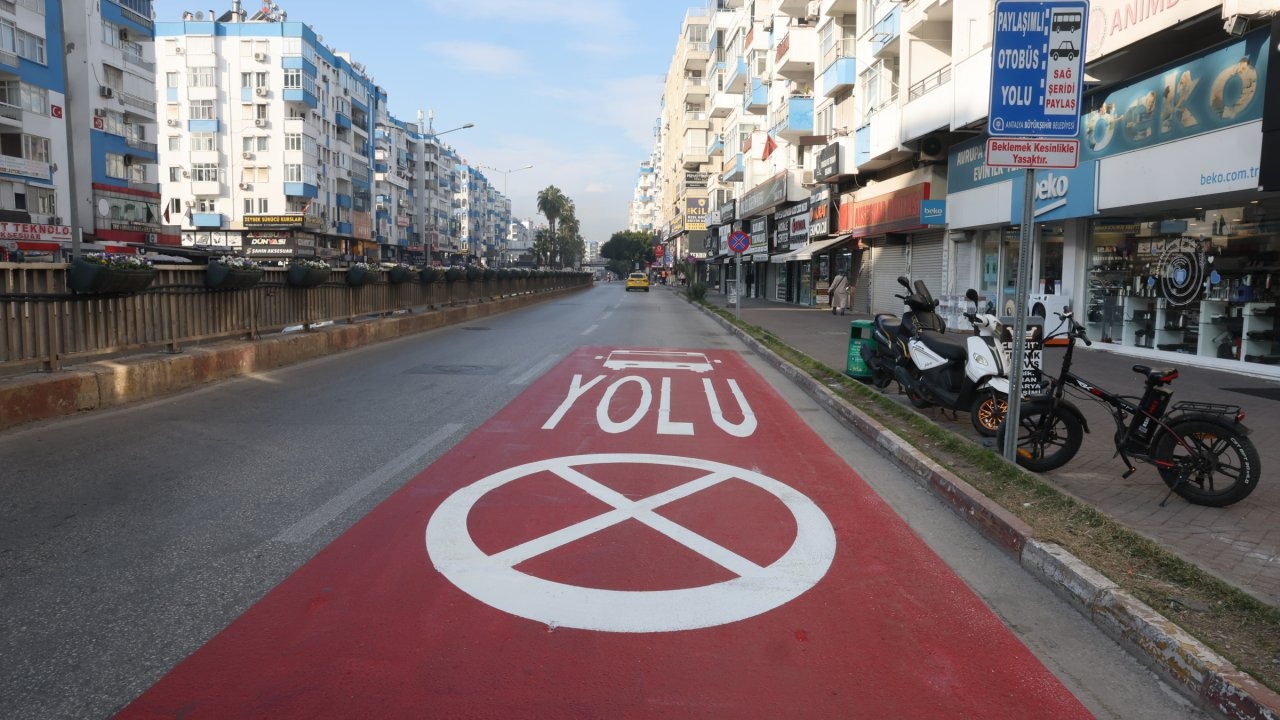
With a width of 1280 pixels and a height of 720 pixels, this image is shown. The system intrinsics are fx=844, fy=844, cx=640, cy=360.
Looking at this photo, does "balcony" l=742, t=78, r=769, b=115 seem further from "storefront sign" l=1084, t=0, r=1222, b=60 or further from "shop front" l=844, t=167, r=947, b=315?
"storefront sign" l=1084, t=0, r=1222, b=60

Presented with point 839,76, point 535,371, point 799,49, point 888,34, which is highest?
point 799,49

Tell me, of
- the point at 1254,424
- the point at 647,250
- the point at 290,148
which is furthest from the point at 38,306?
the point at 647,250

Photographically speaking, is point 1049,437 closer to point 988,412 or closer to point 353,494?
point 988,412

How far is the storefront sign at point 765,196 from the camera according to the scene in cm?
4184

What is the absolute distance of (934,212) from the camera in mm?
23094

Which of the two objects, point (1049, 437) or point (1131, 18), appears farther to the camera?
point (1131, 18)

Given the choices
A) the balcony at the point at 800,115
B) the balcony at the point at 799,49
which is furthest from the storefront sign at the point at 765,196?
the balcony at the point at 799,49

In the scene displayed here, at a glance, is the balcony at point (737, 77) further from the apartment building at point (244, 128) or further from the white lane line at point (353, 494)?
the white lane line at point (353, 494)

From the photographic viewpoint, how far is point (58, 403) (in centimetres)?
813

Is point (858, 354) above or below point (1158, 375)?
below

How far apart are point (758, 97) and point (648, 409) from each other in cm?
4206

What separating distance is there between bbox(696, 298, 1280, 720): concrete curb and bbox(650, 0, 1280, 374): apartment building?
285cm

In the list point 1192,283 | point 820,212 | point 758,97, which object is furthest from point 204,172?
point 1192,283

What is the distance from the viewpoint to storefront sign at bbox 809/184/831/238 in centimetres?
3412
